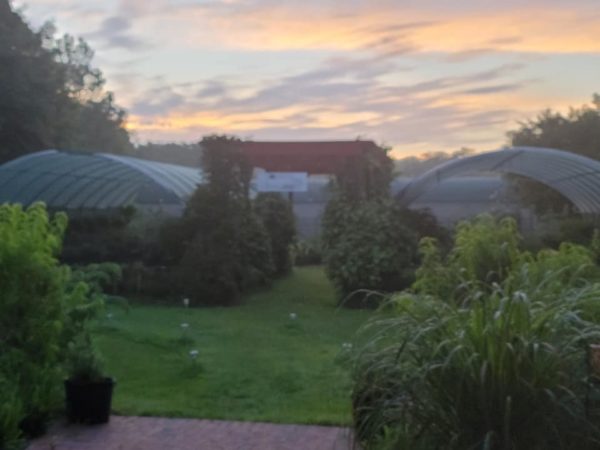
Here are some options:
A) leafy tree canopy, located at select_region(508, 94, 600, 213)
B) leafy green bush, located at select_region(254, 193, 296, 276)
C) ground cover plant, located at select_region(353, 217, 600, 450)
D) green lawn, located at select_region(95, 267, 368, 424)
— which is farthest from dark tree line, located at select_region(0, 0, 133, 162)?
ground cover plant, located at select_region(353, 217, 600, 450)

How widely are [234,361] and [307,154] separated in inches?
438

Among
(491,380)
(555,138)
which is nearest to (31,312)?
(491,380)

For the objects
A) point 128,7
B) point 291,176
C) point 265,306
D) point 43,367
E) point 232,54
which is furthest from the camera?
point 291,176

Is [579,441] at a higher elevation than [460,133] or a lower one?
lower

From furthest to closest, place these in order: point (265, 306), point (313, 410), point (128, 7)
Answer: point (265, 306) < point (128, 7) < point (313, 410)

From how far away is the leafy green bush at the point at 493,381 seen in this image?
4.05m

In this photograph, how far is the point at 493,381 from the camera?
4.06 metres

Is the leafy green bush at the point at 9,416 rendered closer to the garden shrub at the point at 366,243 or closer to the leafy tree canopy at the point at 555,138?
the garden shrub at the point at 366,243

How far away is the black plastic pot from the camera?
22.7 feet

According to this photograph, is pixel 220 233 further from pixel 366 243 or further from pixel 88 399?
pixel 88 399

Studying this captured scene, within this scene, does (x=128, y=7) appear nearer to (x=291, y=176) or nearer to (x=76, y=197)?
(x=291, y=176)

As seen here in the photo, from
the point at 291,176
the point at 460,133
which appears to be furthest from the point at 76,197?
the point at 460,133

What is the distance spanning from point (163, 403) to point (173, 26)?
16.3 ft

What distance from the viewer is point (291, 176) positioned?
1958 centimetres
